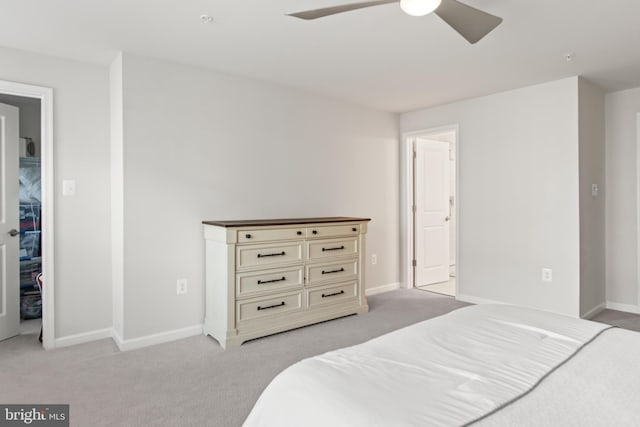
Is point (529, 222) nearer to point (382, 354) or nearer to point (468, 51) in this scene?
point (468, 51)

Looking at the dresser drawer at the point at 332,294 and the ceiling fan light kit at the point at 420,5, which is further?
the dresser drawer at the point at 332,294

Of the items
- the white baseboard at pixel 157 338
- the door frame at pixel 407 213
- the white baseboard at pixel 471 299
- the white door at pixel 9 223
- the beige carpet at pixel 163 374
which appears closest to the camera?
the beige carpet at pixel 163 374

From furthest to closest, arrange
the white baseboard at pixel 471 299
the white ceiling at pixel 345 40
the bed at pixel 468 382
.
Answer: the white baseboard at pixel 471 299 < the white ceiling at pixel 345 40 < the bed at pixel 468 382

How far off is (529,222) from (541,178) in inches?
17.4

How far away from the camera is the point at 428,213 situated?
5066 millimetres

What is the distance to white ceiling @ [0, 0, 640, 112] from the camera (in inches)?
89.0

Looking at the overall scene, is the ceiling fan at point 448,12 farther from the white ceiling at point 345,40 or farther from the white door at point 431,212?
the white door at point 431,212

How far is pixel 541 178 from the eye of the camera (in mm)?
3707

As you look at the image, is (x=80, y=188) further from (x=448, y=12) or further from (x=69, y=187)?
(x=448, y=12)

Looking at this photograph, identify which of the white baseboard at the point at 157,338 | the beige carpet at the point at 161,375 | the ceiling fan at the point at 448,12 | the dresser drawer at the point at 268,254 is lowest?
the beige carpet at the point at 161,375

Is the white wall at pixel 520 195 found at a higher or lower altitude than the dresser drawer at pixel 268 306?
higher

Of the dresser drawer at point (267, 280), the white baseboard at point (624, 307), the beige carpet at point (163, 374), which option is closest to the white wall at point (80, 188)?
the beige carpet at point (163, 374)

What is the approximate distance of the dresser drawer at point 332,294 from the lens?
3.44 metres

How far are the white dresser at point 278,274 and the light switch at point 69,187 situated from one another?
1044mm
